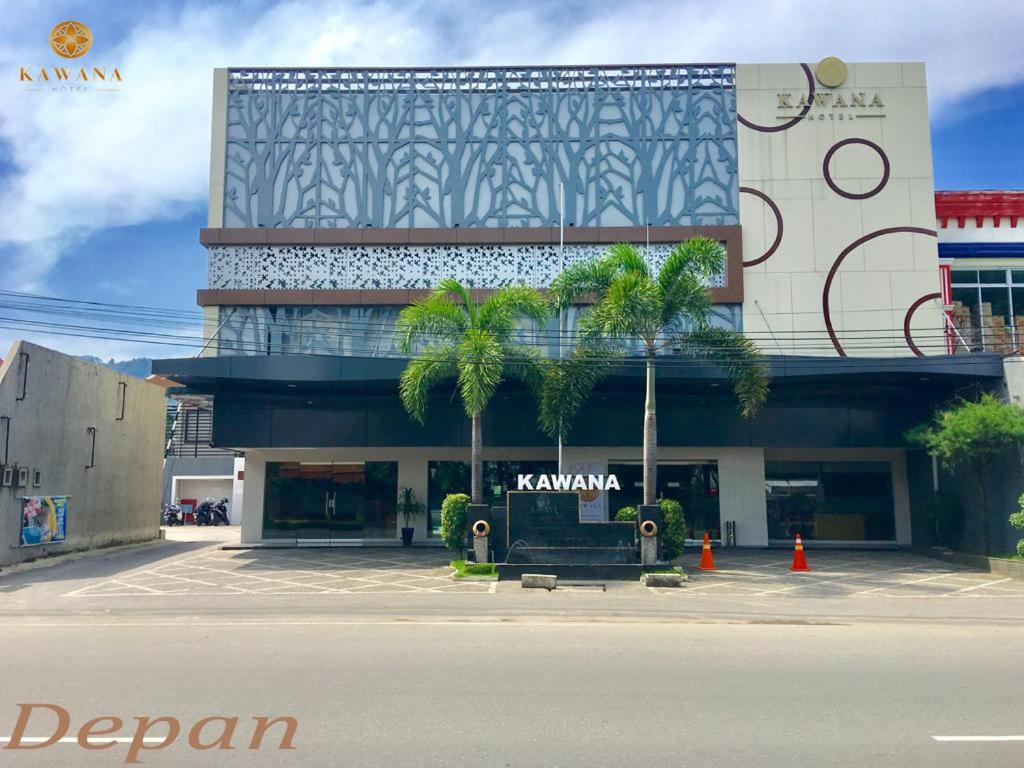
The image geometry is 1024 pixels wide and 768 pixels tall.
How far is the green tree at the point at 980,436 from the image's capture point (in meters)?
19.9

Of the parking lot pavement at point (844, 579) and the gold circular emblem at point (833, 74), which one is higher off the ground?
the gold circular emblem at point (833, 74)

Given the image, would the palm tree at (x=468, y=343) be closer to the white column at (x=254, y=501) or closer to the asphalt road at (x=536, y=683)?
the asphalt road at (x=536, y=683)

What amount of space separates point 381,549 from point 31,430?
34.9 feet

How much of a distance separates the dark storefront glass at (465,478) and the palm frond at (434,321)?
7.95 m

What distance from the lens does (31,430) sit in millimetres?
22672

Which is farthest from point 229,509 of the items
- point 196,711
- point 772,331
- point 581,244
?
point 196,711

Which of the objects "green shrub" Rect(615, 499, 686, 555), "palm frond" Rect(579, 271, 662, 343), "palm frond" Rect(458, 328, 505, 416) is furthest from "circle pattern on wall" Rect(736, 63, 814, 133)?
"green shrub" Rect(615, 499, 686, 555)

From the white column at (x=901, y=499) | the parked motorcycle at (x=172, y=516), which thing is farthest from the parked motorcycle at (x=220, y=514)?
the white column at (x=901, y=499)

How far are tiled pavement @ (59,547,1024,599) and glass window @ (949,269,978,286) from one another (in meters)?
10.9

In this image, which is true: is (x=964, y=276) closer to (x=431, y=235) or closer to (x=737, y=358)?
(x=737, y=358)

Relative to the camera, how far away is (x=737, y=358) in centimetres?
2075

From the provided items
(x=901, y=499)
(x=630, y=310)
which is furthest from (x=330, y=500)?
(x=901, y=499)

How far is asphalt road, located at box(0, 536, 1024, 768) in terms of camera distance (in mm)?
6391

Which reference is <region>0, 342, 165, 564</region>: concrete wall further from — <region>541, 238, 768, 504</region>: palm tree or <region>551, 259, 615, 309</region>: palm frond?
<region>551, 259, 615, 309</region>: palm frond
